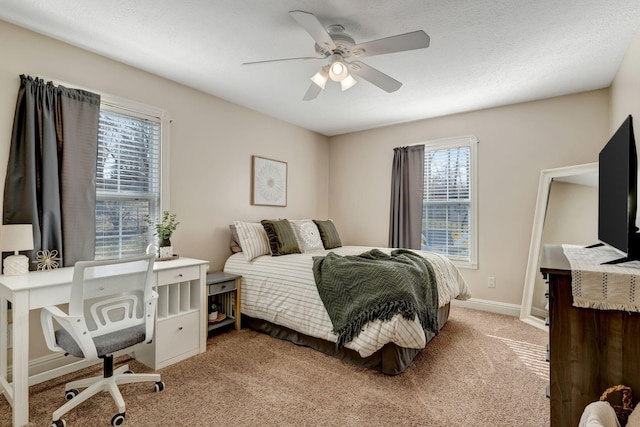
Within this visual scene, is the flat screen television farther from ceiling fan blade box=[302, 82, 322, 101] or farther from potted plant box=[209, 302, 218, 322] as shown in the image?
potted plant box=[209, 302, 218, 322]

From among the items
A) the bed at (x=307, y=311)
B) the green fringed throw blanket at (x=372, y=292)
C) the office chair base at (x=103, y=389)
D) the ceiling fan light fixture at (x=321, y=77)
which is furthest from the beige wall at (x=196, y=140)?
the ceiling fan light fixture at (x=321, y=77)

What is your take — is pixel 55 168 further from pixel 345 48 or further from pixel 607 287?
pixel 607 287

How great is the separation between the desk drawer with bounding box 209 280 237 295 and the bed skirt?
420 mm

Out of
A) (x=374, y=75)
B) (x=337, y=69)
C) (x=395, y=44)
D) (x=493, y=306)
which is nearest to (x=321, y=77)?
(x=337, y=69)

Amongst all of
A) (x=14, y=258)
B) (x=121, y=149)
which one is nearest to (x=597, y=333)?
(x=14, y=258)

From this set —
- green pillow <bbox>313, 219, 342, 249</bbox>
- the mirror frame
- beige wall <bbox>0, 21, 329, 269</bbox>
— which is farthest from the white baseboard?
beige wall <bbox>0, 21, 329, 269</bbox>

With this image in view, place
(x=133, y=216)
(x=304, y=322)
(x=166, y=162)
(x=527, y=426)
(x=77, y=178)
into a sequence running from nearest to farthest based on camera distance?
(x=527, y=426) → (x=77, y=178) → (x=304, y=322) → (x=133, y=216) → (x=166, y=162)

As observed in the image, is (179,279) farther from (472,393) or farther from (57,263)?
(472,393)

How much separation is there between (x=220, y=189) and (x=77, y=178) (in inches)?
55.5

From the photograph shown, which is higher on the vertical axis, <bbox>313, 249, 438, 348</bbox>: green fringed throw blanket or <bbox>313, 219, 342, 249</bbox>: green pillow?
<bbox>313, 219, 342, 249</bbox>: green pillow

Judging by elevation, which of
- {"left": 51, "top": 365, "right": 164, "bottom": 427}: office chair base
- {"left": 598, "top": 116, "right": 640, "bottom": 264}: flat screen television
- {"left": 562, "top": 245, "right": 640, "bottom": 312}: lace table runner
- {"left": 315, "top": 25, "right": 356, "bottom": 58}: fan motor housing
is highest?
{"left": 315, "top": 25, "right": 356, "bottom": 58}: fan motor housing

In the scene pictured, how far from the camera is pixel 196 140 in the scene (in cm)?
341

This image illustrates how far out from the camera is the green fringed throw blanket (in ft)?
7.54

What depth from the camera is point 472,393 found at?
210cm
